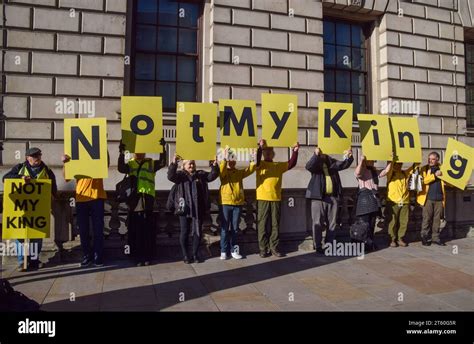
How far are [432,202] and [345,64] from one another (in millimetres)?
4749

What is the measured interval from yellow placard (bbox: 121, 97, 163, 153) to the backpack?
270 centimetres

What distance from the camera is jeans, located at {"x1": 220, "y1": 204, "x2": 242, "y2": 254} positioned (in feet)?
24.6

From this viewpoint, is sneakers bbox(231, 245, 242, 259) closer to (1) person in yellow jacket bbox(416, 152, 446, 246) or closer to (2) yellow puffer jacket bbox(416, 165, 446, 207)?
(1) person in yellow jacket bbox(416, 152, 446, 246)

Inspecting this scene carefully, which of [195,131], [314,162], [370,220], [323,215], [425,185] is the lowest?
[370,220]

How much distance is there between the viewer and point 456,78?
12.0m

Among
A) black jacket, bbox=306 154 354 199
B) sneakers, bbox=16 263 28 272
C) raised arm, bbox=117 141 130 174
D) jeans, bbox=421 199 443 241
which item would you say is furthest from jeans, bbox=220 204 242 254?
jeans, bbox=421 199 443 241

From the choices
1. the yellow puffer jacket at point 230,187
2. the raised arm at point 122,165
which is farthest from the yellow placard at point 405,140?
the raised arm at point 122,165

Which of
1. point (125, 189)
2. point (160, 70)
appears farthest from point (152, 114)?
point (160, 70)

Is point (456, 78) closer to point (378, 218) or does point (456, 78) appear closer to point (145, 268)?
point (378, 218)

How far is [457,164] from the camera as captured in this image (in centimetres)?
868

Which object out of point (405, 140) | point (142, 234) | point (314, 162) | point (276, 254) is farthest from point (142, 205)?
point (405, 140)

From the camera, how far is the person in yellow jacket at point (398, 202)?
8.80m

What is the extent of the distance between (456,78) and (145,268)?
1094 cm

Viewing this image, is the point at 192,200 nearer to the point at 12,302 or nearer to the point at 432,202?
the point at 12,302
